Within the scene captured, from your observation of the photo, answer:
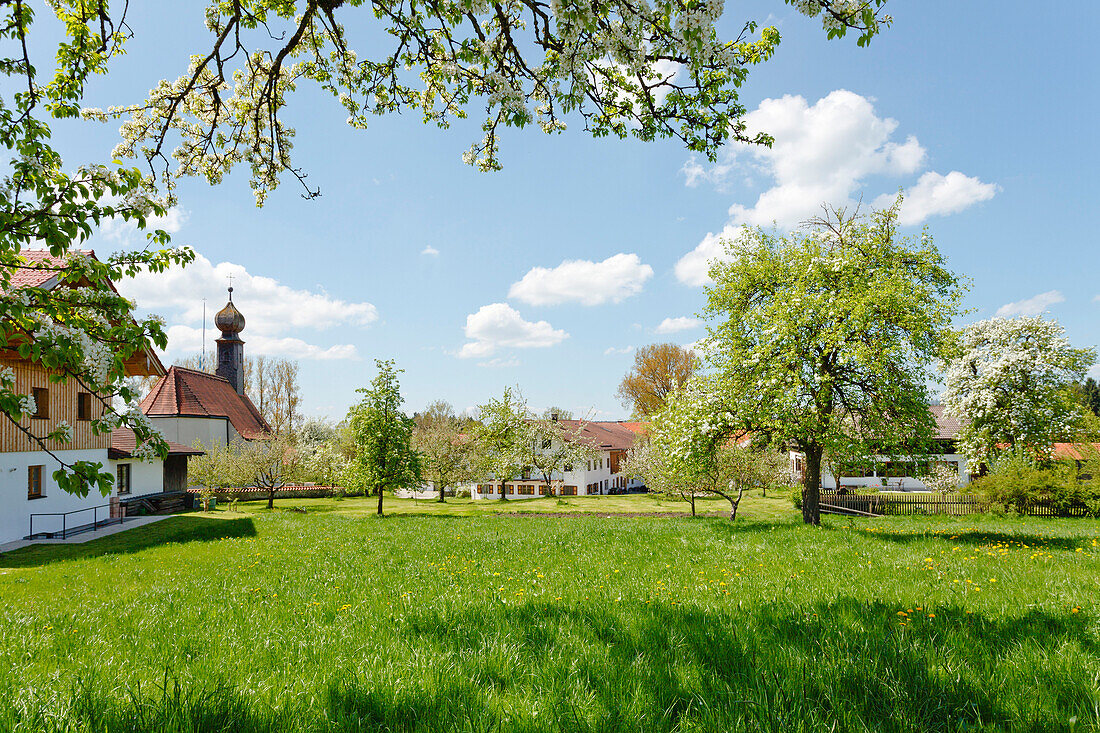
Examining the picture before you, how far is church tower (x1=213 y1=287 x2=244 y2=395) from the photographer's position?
57219 millimetres


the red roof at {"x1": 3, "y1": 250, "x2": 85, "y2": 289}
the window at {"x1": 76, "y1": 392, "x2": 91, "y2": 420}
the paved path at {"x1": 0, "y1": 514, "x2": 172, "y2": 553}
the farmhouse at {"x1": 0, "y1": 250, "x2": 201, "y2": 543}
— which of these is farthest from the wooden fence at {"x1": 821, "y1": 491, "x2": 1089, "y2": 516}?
the window at {"x1": 76, "y1": 392, "x2": 91, "y2": 420}

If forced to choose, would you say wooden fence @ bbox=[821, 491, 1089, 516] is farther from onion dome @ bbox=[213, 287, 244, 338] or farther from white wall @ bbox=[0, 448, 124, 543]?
onion dome @ bbox=[213, 287, 244, 338]

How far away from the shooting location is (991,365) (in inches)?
1230

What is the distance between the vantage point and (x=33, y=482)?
20.9 meters

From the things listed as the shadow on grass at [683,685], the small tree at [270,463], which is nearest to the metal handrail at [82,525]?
the small tree at [270,463]

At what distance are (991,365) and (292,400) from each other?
66.5 meters

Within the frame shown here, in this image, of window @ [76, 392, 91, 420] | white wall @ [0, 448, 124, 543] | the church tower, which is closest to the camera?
white wall @ [0, 448, 124, 543]

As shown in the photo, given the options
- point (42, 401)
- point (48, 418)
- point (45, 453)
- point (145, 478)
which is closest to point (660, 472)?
point (48, 418)

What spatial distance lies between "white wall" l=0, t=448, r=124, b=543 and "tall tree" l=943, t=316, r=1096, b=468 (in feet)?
139

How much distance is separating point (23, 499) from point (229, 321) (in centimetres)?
4092

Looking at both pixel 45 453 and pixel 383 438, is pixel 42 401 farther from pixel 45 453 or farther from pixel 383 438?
pixel 383 438

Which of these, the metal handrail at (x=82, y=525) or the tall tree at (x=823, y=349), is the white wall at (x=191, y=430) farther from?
the tall tree at (x=823, y=349)

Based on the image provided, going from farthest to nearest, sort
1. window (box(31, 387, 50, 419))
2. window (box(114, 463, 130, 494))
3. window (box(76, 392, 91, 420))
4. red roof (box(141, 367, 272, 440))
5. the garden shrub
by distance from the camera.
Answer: red roof (box(141, 367, 272, 440)) < window (box(114, 463, 130, 494)) < window (box(76, 392, 91, 420)) < the garden shrub < window (box(31, 387, 50, 419))

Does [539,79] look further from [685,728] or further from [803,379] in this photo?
[803,379]
